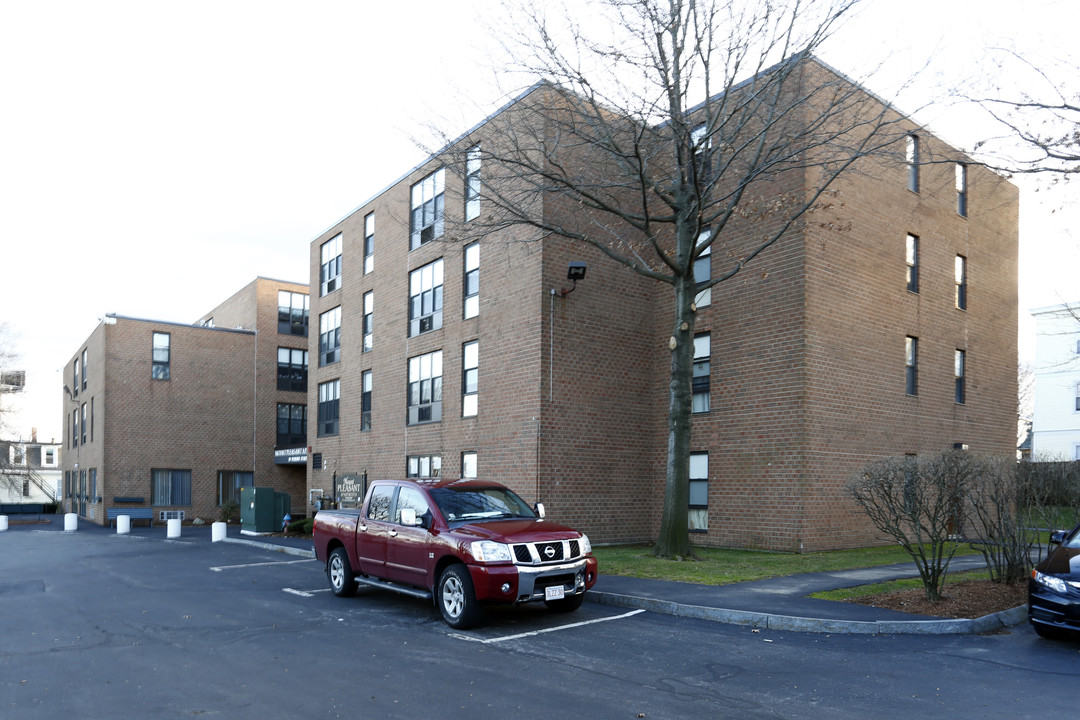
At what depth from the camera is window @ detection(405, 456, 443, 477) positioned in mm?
22953

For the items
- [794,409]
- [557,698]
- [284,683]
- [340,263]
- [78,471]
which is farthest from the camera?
[78,471]

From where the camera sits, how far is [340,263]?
101 feet

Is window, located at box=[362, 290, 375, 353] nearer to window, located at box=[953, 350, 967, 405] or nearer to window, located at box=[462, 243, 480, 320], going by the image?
window, located at box=[462, 243, 480, 320]

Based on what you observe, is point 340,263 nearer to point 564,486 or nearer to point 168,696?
point 564,486

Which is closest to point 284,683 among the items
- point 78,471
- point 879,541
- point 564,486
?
point 564,486

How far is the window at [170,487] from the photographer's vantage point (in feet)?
124

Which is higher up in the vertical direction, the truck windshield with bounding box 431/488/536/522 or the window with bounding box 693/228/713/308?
the window with bounding box 693/228/713/308

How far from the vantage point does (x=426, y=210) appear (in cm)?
2508

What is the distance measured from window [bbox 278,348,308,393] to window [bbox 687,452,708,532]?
27.6 metres

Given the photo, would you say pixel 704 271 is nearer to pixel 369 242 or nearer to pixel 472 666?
→ pixel 369 242

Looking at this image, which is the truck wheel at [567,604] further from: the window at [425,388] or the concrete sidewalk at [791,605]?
the window at [425,388]

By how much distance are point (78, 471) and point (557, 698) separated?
45.0 meters

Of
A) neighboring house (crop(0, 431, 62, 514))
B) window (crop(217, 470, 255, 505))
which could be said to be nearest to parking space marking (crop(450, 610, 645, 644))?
window (crop(217, 470, 255, 505))

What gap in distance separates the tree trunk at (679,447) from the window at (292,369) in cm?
3061
